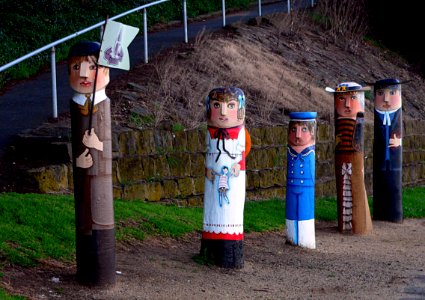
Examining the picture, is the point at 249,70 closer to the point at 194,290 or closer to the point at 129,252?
the point at 129,252

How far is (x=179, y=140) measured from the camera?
1181 cm

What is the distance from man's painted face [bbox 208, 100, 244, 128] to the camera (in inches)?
334

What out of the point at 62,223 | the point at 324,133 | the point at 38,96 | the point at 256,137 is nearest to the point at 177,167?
the point at 256,137

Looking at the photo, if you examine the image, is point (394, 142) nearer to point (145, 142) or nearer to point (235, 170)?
point (145, 142)

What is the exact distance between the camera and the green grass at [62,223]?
26.1 feet

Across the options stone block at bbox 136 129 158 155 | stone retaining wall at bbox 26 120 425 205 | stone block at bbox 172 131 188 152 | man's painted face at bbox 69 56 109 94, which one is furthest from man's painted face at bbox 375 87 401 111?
man's painted face at bbox 69 56 109 94

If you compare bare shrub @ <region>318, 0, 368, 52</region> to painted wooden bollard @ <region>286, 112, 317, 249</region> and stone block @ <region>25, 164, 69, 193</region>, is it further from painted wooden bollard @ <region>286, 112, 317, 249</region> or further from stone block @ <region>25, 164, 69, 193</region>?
stone block @ <region>25, 164, 69, 193</region>

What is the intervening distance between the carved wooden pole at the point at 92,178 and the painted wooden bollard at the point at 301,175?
3.07 metres

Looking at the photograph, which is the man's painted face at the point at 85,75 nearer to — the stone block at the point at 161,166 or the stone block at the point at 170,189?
the stone block at the point at 161,166

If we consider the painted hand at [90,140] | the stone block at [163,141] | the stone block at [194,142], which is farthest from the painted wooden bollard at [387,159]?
the painted hand at [90,140]

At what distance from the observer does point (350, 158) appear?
11.2 metres

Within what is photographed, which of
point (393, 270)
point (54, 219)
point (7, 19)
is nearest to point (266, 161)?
point (393, 270)

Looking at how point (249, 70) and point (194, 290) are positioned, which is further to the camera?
point (249, 70)

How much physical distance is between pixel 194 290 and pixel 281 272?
140 centimetres
